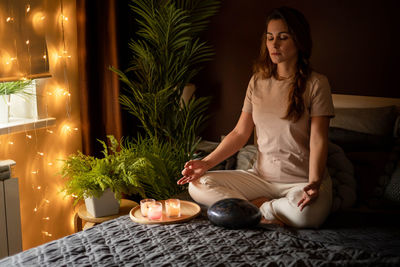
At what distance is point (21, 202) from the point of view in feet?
9.88

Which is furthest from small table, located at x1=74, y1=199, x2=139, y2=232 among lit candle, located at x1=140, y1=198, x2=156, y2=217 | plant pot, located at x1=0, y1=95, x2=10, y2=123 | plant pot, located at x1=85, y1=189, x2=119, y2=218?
plant pot, located at x1=0, y1=95, x2=10, y2=123

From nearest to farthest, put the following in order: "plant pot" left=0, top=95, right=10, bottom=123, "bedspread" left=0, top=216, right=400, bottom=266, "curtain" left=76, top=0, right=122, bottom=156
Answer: "bedspread" left=0, top=216, right=400, bottom=266 < "plant pot" left=0, top=95, right=10, bottom=123 < "curtain" left=76, top=0, right=122, bottom=156

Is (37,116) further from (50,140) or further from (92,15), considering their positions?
(92,15)

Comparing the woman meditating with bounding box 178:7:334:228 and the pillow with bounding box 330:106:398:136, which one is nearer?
the woman meditating with bounding box 178:7:334:228

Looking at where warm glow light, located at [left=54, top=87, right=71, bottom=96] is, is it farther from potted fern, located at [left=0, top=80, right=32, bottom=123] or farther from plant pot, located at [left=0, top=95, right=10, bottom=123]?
plant pot, located at [left=0, top=95, right=10, bottom=123]

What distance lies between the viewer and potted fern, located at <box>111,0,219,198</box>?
3.23m

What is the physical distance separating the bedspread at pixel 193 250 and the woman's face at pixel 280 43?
2.96 ft

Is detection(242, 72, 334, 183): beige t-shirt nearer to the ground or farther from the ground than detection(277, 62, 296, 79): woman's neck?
nearer to the ground

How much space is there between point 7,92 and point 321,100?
176 centimetres

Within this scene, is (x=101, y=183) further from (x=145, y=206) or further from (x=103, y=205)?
(x=145, y=206)

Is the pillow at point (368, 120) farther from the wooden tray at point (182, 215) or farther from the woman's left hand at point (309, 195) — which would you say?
the wooden tray at point (182, 215)

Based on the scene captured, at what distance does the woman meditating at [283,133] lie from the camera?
2416 millimetres

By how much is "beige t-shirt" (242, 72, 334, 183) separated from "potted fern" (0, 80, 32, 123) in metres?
1.41

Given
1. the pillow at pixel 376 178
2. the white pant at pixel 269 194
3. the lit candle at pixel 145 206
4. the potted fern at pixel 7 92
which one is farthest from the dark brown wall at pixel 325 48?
the lit candle at pixel 145 206
